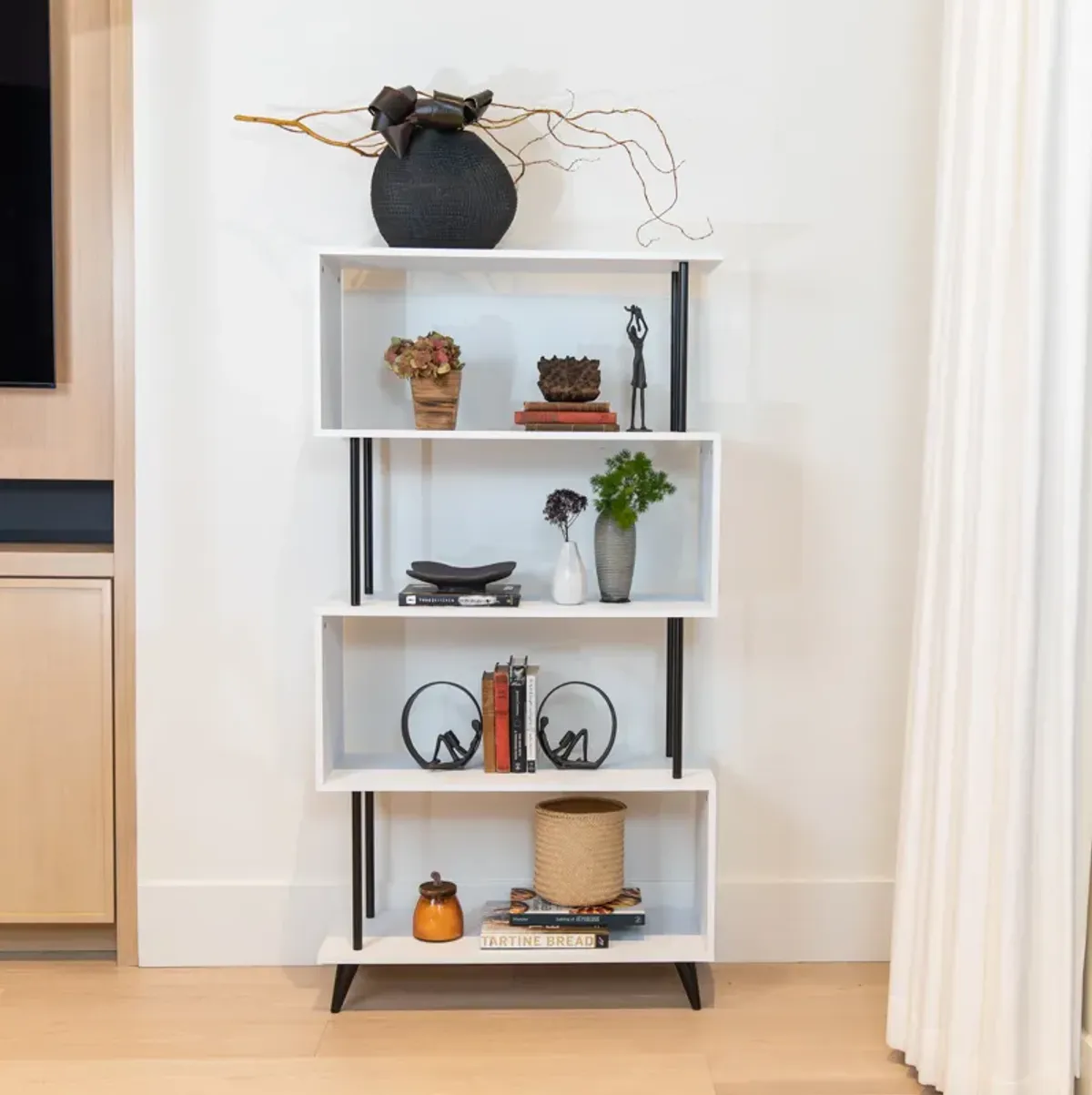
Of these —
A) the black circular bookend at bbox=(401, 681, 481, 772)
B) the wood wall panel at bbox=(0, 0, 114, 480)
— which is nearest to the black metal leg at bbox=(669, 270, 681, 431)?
the black circular bookend at bbox=(401, 681, 481, 772)

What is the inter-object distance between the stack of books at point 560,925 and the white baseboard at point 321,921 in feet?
0.98

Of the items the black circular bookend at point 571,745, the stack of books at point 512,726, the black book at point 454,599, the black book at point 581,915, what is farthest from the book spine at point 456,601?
the black book at point 581,915

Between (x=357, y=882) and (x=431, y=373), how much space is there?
973 millimetres

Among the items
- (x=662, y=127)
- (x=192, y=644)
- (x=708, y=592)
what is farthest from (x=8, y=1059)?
(x=662, y=127)

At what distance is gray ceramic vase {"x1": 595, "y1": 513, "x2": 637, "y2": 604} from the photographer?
237 centimetres

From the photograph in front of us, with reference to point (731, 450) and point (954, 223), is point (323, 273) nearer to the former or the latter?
point (731, 450)

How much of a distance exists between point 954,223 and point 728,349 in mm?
626

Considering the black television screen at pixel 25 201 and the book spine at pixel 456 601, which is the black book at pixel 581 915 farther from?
the black television screen at pixel 25 201

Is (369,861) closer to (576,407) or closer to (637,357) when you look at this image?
(576,407)

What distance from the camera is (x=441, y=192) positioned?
2.27m

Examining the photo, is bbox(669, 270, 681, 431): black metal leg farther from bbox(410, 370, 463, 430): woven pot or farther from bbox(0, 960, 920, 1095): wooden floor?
bbox(0, 960, 920, 1095): wooden floor

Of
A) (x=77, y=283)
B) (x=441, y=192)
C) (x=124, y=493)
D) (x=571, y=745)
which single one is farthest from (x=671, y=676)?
(x=77, y=283)

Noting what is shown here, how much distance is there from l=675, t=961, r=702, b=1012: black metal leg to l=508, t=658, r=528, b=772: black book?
19.2 inches

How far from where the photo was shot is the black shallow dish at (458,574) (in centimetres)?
232
